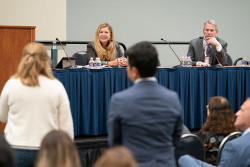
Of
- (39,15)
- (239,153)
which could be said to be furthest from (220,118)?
(39,15)

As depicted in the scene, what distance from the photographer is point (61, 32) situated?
690 cm

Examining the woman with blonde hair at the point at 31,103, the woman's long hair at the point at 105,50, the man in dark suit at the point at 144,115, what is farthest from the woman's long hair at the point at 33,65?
the woman's long hair at the point at 105,50

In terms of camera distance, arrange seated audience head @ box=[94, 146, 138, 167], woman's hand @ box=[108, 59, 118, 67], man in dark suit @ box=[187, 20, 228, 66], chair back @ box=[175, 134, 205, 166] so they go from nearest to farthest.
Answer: seated audience head @ box=[94, 146, 138, 167], chair back @ box=[175, 134, 205, 166], woman's hand @ box=[108, 59, 118, 67], man in dark suit @ box=[187, 20, 228, 66]

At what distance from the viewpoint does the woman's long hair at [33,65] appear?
107 inches

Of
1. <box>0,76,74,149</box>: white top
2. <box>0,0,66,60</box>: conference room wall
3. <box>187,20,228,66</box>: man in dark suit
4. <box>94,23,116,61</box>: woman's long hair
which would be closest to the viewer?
<box>0,76,74,149</box>: white top

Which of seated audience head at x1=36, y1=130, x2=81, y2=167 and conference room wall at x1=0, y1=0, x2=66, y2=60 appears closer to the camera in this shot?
seated audience head at x1=36, y1=130, x2=81, y2=167

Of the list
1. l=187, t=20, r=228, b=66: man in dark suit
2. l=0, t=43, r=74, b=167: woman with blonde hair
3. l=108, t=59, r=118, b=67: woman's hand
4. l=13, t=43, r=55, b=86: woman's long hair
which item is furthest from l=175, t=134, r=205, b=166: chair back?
l=187, t=20, r=228, b=66: man in dark suit

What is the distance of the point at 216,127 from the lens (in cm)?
352

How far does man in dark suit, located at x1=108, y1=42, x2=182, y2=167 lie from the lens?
7.29 ft

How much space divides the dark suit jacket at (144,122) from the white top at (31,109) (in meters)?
0.62

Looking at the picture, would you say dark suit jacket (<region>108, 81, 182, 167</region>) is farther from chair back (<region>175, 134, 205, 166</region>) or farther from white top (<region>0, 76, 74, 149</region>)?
chair back (<region>175, 134, 205, 166</region>)

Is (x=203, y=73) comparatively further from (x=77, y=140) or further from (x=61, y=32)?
(x=61, y=32)

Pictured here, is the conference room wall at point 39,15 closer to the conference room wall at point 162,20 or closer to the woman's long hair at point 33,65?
the conference room wall at point 162,20

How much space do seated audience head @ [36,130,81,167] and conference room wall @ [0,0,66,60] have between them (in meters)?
5.06
